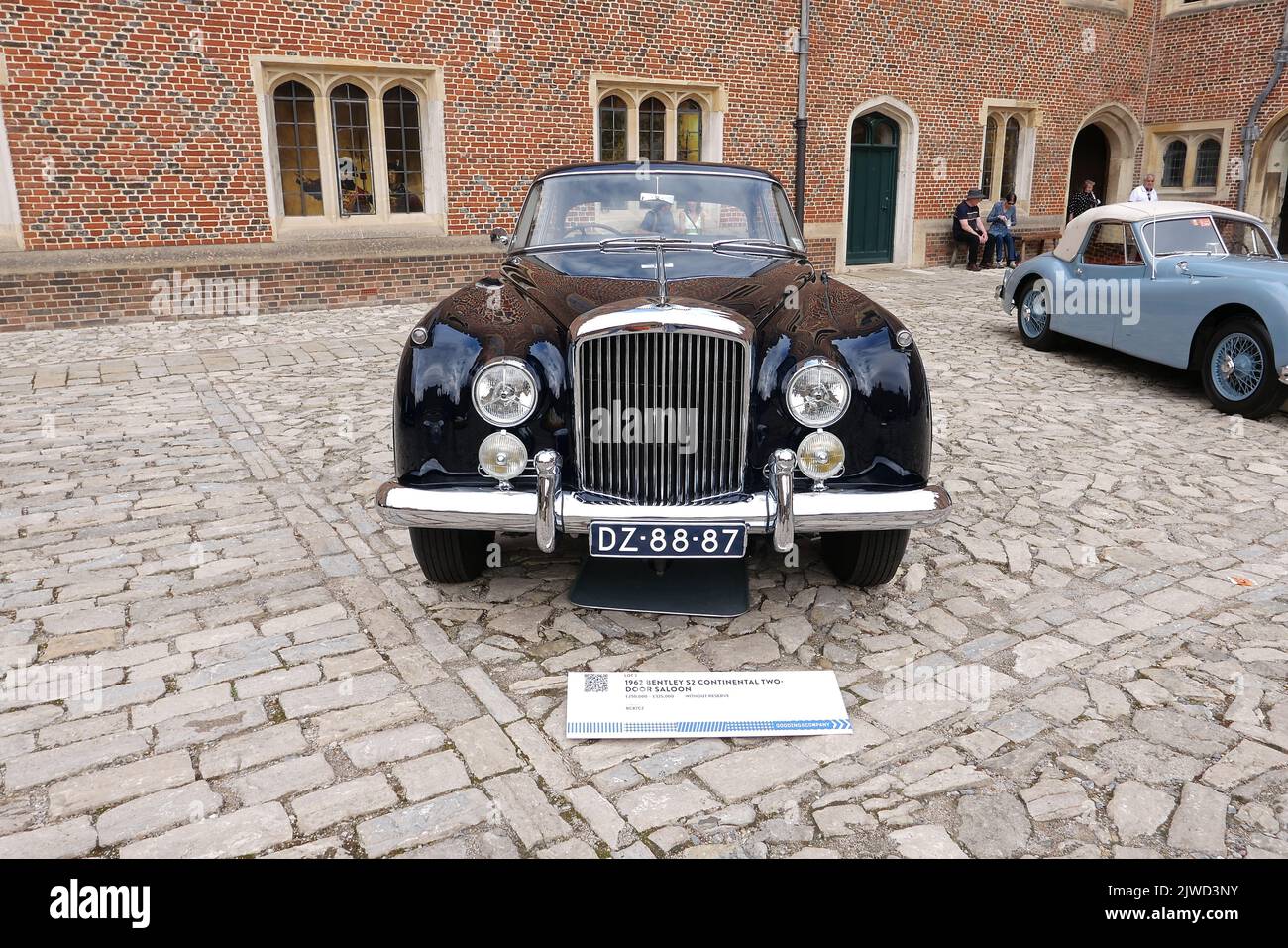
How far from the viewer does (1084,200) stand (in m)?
19.5

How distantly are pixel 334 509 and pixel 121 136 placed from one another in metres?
8.35

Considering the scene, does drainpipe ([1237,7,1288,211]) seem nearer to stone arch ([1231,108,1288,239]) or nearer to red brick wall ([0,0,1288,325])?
stone arch ([1231,108,1288,239])

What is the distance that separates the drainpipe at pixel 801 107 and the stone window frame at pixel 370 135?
5.77 metres

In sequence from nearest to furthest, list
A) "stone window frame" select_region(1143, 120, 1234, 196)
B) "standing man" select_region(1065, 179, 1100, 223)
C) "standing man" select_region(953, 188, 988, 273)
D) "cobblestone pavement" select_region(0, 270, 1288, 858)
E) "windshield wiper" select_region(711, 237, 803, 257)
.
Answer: "cobblestone pavement" select_region(0, 270, 1288, 858), "windshield wiper" select_region(711, 237, 803, 257), "standing man" select_region(953, 188, 988, 273), "stone window frame" select_region(1143, 120, 1234, 196), "standing man" select_region(1065, 179, 1100, 223)

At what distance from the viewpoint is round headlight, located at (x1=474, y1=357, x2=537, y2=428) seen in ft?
11.7

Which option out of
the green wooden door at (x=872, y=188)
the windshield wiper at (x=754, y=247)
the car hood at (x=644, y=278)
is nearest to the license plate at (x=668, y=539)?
the car hood at (x=644, y=278)

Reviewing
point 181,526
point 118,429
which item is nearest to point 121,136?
point 118,429

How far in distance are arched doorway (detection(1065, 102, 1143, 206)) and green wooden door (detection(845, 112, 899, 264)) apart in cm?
460

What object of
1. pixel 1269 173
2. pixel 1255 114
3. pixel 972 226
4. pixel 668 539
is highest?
pixel 1255 114

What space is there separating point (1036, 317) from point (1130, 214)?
1.51 meters

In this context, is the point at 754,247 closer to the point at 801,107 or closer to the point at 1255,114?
the point at 801,107

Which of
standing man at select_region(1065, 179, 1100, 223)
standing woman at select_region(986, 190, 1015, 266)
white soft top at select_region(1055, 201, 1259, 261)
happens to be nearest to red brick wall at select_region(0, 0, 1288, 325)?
standing man at select_region(1065, 179, 1100, 223)

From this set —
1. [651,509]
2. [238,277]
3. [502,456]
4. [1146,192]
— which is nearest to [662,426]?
[651,509]
